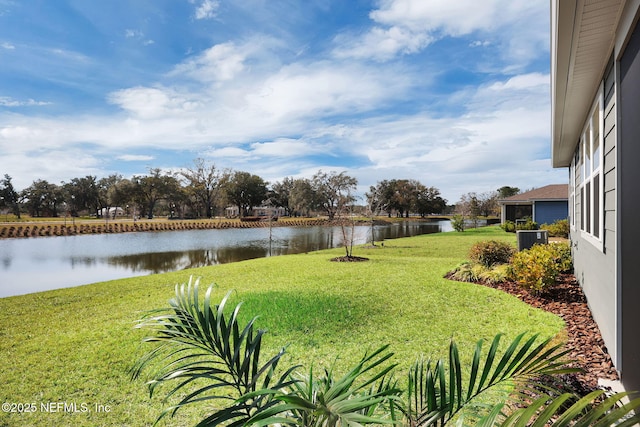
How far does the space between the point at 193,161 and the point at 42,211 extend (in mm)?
19651

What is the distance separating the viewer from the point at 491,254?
930 cm

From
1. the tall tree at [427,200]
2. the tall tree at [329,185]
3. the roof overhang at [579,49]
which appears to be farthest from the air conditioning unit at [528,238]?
the tall tree at [427,200]

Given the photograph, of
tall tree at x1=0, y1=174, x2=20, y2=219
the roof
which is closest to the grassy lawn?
the roof

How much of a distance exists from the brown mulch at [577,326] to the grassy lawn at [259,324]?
1.02 ft

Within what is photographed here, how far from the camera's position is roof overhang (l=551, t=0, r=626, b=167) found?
2623 mm

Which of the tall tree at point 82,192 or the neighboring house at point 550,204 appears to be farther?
the tall tree at point 82,192

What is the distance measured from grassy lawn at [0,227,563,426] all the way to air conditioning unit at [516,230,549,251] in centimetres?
303

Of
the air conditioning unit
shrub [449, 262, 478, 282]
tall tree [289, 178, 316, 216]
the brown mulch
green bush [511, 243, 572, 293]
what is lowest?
the brown mulch

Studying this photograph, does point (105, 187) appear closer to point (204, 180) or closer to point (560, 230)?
point (204, 180)

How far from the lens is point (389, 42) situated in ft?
30.1

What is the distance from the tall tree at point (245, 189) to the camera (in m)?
52.9

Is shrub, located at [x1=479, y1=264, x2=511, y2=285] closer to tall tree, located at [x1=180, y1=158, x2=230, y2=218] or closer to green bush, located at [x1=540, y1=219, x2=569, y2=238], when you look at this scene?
green bush, located at [x1=540, y1=219, x2=569, y2=238]

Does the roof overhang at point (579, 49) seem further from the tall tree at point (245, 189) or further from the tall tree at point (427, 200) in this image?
the tall tree at point (427, 200)

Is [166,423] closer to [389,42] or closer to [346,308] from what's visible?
[346,308]
